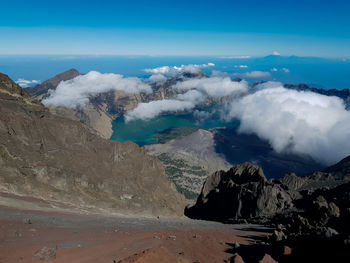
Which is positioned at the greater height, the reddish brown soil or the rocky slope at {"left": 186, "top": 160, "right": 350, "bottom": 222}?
the reddish brown soil

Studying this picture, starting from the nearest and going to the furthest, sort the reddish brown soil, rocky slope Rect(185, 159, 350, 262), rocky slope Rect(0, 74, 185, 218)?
the reddish brown soil < rocky slope Rect(185, 159, 350, 262) < rocky slope Rect(0, 74, 185, 218)

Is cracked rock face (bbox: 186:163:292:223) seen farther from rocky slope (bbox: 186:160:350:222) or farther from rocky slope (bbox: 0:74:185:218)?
rocky slope (bbox: 0:74:185:218)

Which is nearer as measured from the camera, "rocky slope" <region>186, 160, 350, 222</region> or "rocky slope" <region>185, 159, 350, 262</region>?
"rocky slope" <region>185, 159, 350, 262</region>

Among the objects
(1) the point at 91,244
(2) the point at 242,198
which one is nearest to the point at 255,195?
(2) the point at 242,198

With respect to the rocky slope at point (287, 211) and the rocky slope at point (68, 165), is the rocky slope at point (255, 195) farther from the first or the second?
the rocky slope at point (68, 165)

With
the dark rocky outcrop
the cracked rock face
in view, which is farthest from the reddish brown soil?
the cracked rock face

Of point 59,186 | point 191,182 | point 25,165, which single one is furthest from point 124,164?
point 191,182

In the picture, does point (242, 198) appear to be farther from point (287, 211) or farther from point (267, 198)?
point (287, 211)

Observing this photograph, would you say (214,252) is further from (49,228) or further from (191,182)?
(191,182)

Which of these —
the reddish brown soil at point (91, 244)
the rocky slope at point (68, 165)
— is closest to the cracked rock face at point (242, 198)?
the rocky slope at point (68, 165)
